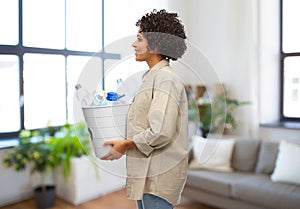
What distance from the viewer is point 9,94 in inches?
112

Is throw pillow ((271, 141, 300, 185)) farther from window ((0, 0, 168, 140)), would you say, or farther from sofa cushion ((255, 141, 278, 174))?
window ((0, 0, 168, 140))

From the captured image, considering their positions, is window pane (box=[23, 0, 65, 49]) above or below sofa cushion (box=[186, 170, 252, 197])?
above

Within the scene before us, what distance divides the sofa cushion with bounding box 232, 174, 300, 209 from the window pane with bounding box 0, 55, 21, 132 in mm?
2214

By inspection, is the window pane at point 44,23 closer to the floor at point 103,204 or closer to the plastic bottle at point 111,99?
the floor at point 103,204

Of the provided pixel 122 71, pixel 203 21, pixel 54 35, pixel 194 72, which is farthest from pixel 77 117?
pixel 203 21

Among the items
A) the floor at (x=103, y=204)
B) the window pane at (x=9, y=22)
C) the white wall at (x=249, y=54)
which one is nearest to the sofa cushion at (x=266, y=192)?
the floor at (x=103, y=204)

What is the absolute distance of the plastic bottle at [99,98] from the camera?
0.80 m

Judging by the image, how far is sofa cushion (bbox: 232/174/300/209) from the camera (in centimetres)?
205

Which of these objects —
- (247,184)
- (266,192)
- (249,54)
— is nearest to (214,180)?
(247,184)

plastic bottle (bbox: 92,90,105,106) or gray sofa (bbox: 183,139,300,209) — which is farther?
gray sofa (bbox: 183,139,300,209)

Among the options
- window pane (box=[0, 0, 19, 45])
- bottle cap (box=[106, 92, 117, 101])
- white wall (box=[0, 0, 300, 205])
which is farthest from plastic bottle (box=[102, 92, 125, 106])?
white wall (box=[0, 0, 300, 205])

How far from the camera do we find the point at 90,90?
85 cm

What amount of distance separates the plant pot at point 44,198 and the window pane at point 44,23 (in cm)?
148

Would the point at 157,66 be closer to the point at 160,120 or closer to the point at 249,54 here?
the point at 160,120
